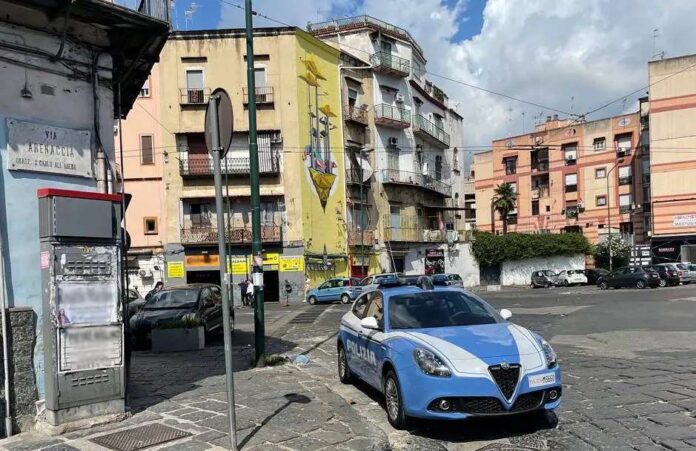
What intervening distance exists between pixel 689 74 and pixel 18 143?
57093 millimetres

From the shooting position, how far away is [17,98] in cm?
630

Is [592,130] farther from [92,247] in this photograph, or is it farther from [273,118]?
[92,247]

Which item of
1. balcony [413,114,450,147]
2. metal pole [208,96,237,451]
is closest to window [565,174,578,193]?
balcony [413,114,450,147]

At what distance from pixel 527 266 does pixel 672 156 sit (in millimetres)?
16683

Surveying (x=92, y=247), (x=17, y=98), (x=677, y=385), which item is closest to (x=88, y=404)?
(x=92, y=247)

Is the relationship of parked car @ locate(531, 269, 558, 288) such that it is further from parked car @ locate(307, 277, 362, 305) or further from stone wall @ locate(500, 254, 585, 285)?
parked car @ locate(307, 277, 362, 305)

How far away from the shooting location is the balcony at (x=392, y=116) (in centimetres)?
4541

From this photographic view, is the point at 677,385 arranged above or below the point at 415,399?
below

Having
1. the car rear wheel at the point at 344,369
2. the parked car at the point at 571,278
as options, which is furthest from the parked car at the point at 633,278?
the car rear wheel at the point at 344,369

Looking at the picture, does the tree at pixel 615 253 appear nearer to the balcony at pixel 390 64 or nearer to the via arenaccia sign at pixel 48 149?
the balcony at pixel 390 64

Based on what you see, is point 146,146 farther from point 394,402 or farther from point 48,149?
point 394,402

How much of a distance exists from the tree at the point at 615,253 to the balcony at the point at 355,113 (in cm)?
2668

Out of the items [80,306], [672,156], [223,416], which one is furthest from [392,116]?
[80,306]

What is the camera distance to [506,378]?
5758 mm
